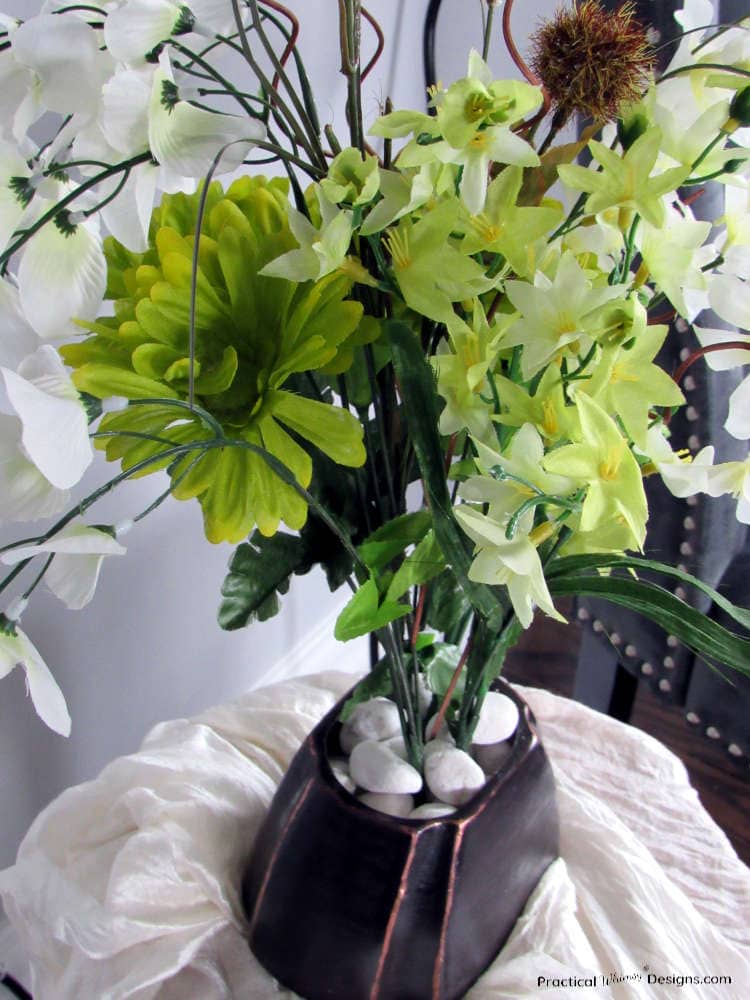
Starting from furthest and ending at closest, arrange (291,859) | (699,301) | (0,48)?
(291,859) < (699,301) < (0,48)

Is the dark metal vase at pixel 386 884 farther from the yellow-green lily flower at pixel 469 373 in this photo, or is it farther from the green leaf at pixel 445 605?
the yellow-green lily flower at pixel 469 373

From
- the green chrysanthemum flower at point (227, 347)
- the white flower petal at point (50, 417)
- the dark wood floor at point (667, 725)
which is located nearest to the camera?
the white flower petal at point (50, 417)

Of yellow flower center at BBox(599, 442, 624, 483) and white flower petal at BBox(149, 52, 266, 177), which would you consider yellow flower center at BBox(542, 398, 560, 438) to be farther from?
white flower petal at BBox(149, 52, 266, 177)

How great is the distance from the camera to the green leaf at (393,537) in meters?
0.46

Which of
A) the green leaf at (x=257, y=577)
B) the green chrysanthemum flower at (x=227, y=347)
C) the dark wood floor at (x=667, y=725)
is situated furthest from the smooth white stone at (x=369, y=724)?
the dark wood floor at (x=667, y=725)

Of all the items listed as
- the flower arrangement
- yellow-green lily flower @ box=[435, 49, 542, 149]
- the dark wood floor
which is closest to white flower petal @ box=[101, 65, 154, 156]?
the flower arrangement

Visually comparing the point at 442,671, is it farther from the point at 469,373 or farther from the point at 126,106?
the point at 126,106

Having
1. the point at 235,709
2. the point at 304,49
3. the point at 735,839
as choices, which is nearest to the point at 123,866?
the point at 235,709

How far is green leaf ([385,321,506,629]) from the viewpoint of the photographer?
40cm

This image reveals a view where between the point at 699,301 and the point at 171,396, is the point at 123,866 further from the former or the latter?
the point at 699,301

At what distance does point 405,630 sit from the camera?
0.58 m

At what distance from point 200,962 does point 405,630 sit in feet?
0.89

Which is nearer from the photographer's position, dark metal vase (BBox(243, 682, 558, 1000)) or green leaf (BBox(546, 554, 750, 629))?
green leaf (BBox(546, 554, 750, 629))

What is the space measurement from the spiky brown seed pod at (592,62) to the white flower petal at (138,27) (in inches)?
5.9
